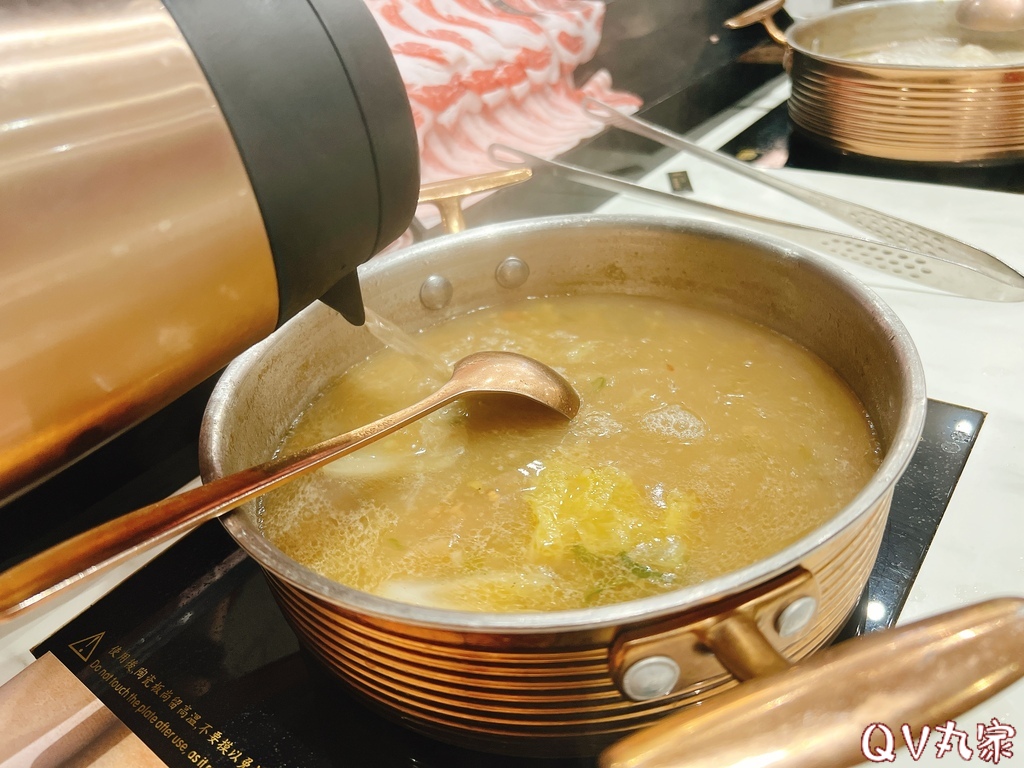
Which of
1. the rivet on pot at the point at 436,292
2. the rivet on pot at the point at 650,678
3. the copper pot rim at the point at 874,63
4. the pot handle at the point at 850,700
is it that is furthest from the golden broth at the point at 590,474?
the copper pot rim at the point at 874,63

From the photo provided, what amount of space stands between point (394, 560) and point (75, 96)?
1.73 feet

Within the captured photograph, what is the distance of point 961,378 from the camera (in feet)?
3.73

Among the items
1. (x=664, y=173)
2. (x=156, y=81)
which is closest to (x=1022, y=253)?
(x=664, y=173)

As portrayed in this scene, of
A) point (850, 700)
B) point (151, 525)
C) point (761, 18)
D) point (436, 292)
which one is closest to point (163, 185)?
point (151, 525)

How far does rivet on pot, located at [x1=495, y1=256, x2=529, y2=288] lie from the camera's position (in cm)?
119

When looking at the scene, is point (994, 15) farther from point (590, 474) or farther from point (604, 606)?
point (604, 606)

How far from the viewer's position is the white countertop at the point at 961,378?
Result: 832 mm

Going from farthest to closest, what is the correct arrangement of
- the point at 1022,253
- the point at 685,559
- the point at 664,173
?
the point at 664,173 → the point at 1022,253 → the point at 685,559

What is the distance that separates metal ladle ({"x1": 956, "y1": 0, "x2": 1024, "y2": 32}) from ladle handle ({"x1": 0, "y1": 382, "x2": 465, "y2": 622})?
2327 mm

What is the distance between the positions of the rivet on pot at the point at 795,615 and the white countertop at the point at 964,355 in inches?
4.8

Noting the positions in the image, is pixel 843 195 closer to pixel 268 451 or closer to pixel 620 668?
pixel 268 451

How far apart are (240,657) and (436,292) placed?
0.59 metres

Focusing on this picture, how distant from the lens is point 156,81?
49 centimetres

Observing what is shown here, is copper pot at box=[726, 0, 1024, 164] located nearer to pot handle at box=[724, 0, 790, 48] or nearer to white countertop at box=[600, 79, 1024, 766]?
pot handle at box=[724, 0, 790, 48]
